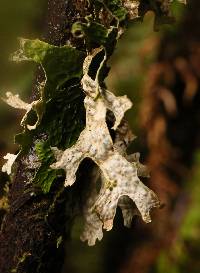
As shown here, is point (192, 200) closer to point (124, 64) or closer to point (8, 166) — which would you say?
point (124, 64)

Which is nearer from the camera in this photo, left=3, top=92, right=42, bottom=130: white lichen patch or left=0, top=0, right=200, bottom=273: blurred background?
left=3, top=92, right=42, bottom=130: white lichen patch

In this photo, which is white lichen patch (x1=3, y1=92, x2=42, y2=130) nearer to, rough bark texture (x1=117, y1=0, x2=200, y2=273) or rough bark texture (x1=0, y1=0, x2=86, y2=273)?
rough bark texture (x1=0, y1=0, x2=86, y2=273)

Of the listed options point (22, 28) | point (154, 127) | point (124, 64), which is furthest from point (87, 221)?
point (22, 28)

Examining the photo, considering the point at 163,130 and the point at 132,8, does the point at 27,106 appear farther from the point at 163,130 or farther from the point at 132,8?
the point at 163,130

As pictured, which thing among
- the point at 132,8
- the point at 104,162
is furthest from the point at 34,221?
the point at 132,8

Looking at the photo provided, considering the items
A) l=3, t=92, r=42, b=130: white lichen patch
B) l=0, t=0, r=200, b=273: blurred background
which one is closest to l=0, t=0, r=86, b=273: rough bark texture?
l=3, t=92, r=42, b=130: white lichen patch
